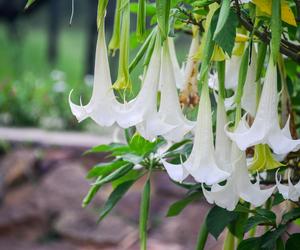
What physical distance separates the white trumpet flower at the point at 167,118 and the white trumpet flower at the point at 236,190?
2.2 inches

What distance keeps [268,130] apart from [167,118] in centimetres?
10

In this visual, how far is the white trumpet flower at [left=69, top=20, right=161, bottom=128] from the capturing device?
610 mm

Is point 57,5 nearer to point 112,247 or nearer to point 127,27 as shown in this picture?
point 112,247

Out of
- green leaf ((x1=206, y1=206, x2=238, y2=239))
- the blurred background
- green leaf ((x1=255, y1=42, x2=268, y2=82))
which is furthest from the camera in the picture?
the blurred background

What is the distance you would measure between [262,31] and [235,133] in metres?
0.17

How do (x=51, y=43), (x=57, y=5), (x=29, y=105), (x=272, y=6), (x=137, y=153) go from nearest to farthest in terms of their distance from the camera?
(x=272, y=6)
(x=137, y=153)
(x=29, y=105)
(x=57, y=5)
(x=51, y=43)

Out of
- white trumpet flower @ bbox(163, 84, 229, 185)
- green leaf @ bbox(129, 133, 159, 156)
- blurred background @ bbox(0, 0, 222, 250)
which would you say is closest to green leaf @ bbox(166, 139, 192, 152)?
green leaf @ bbox(129, 133, 159, 156)

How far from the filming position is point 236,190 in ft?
2.03

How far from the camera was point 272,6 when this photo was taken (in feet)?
1.87

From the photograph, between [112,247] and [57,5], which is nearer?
[112,247]

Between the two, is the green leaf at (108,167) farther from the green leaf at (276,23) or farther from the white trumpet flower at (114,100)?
the green leaf at (276,23)

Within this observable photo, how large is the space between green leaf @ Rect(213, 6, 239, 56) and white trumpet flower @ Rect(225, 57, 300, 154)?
5 cm

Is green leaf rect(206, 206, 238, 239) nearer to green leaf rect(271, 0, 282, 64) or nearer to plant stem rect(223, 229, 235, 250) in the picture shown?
plant stem rect(223, 229, 235, 250)

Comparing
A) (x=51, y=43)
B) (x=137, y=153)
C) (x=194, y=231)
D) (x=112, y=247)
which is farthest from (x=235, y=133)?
(x=51, y=43)
